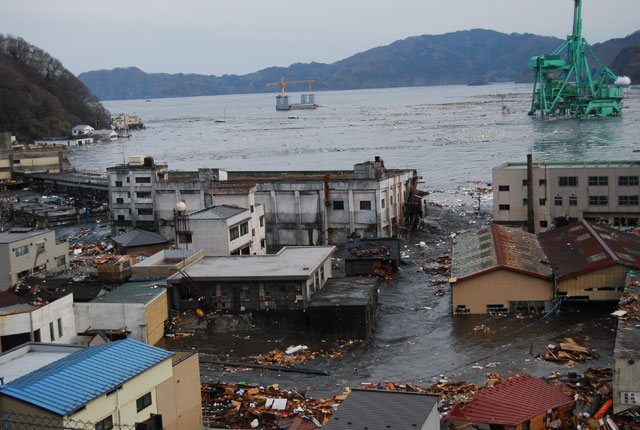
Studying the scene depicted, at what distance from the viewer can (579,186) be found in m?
33.8

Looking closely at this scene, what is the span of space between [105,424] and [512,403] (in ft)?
25.7

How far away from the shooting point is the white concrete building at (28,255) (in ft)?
93.0

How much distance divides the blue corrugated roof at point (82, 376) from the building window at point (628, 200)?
26.6 metres

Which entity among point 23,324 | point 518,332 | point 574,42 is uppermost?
point 574,42

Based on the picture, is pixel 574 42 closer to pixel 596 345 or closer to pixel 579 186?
pixel 579 186

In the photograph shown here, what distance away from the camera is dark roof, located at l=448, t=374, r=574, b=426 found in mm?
14000

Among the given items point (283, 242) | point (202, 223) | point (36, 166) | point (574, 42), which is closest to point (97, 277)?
point (202, 223)

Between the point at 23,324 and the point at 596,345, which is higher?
the point at 23,324

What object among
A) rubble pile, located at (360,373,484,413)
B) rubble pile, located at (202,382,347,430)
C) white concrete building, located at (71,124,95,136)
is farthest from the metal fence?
white concrete building, located at (71,124,95,136)

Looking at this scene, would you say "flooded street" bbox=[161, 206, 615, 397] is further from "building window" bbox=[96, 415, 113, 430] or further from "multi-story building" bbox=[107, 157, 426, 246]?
"multi-story building" bbox=[107, 157, 426, 246]

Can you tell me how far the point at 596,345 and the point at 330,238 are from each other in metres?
18.2

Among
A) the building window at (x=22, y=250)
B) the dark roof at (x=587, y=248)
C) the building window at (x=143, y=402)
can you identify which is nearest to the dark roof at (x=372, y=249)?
the dark roof at (x=587, y=248)

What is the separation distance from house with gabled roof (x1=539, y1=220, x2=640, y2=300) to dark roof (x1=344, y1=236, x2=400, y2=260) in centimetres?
596

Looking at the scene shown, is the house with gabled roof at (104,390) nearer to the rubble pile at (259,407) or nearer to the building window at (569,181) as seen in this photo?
the rubble pile at (259,407)
